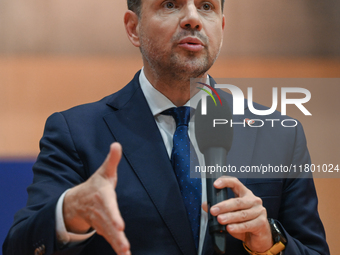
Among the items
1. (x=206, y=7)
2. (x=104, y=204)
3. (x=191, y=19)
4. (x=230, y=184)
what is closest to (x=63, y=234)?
(x=104, y=204)

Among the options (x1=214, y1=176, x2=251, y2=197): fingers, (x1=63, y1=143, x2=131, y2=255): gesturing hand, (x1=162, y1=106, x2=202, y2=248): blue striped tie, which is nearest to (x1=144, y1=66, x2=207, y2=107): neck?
(x1=162, y1=106, x2=202, y2=248): blue striped tie

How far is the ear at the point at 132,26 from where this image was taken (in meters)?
1.77

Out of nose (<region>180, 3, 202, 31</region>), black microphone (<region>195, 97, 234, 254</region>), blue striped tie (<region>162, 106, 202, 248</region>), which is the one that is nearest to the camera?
black microphone (<region>195, 97, 234, 254</region>)

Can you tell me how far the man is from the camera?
1.09 meters

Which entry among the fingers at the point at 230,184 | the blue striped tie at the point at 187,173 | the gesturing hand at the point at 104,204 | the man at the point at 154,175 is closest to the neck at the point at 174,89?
the man at the point at 154,175

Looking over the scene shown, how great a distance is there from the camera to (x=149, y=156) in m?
1.41

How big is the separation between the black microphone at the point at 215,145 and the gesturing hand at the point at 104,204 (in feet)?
0.85

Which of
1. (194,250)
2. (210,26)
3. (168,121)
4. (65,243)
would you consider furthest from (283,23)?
(65,243)

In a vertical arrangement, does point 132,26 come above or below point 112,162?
above

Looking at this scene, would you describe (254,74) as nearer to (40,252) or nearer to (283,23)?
(283,23)

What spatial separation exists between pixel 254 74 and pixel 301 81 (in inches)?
12.4

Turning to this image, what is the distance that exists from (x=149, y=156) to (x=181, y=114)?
0.77 ft

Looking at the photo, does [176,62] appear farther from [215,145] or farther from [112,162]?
[112,162]

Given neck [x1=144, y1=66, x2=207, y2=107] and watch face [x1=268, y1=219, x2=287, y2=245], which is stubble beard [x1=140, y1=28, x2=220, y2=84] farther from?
watch face [x1=268, y1=219, x2=287, y2=245]
